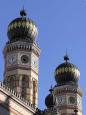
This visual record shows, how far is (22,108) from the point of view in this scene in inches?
1324

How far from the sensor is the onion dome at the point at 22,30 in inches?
1633

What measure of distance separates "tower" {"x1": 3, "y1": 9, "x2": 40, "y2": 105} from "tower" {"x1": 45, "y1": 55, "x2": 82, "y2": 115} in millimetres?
6977

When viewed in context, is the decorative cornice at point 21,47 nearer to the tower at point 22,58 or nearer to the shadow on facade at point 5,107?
the tower at point 22,58

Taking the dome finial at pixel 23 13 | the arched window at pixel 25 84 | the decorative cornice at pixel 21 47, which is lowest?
the arched window at pixel 25 84

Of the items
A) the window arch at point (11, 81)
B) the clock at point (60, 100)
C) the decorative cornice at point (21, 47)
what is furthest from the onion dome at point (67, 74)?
the window arch at point (11, 81)

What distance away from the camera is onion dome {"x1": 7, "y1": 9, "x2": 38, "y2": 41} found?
4147cm

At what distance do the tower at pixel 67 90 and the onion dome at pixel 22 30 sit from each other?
755 centimetres

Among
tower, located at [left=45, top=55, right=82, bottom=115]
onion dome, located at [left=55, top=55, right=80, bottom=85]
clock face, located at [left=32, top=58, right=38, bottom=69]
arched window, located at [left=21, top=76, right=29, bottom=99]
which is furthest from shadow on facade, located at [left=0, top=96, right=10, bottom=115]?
onion dome, located at [left=55, top=55, right=80, bottom=85]

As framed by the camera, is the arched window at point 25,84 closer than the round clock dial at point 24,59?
Yes

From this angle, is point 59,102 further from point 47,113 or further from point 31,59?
point 47,113

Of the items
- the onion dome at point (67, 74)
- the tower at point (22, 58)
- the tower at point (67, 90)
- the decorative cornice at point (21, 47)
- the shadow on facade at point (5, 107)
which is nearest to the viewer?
the shadow on facade at point (5, 107)

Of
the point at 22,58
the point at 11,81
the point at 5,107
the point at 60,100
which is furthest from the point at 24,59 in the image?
the point at 60,100

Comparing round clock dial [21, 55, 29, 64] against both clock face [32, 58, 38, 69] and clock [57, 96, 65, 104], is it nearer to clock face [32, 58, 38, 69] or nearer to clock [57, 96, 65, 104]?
clock face [32, 58, 38, 69]

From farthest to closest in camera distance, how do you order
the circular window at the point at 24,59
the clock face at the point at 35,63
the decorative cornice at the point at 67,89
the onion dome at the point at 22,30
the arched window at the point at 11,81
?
the decorative cornice at the point at 67,89 < the onion dome at the point at 22,30 < the clock face at the point at 35,63 < the circular window at the point at 24,59 < the arched window at the point at 11,81
